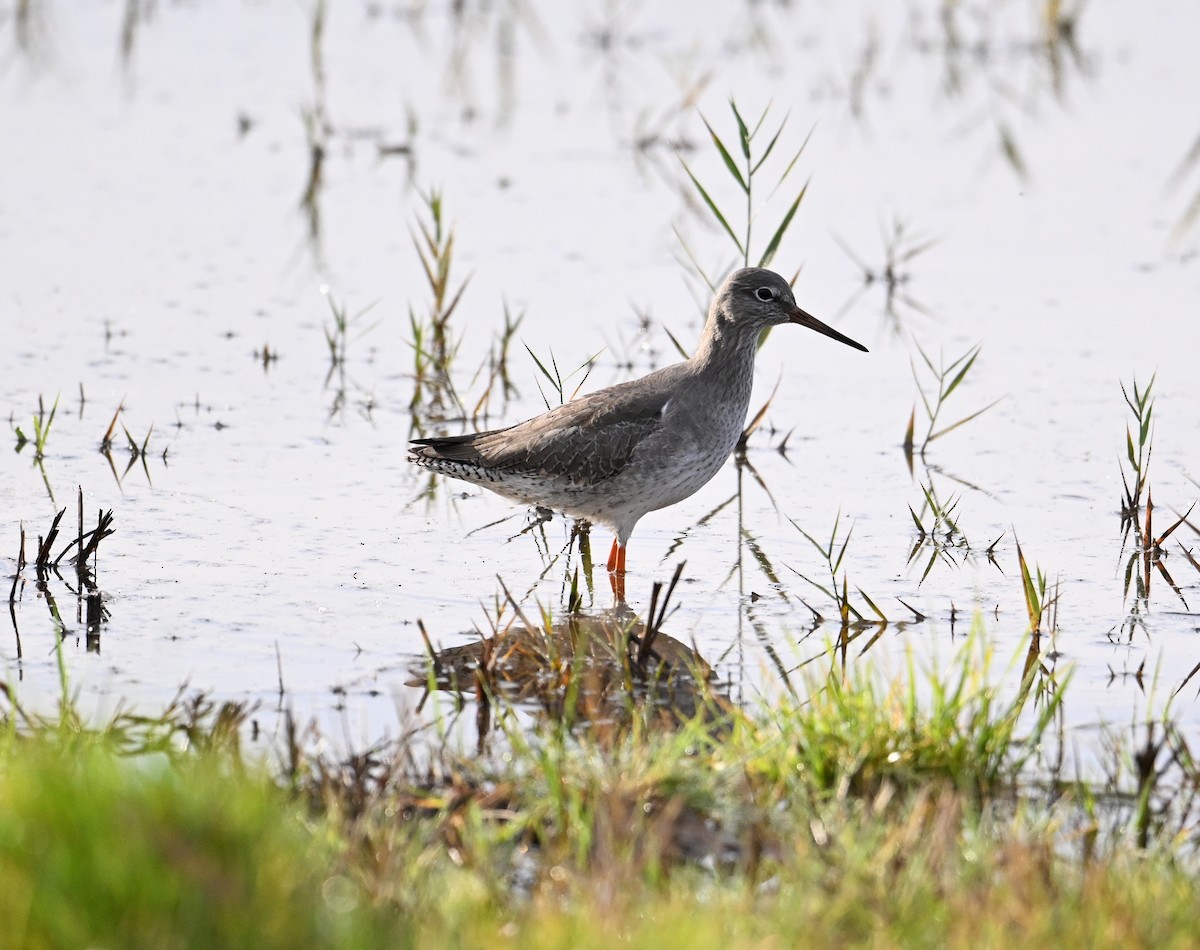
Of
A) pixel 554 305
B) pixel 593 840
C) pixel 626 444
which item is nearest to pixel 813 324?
pixel 626 444

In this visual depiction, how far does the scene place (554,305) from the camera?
10.8 m

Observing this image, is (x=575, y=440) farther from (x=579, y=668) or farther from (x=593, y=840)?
(x=593, y=840)

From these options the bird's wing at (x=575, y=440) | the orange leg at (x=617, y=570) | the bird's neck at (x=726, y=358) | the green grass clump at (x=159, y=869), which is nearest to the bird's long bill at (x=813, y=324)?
the bird's neck at (x=726, y=358)

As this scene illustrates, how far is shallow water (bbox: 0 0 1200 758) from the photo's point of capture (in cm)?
700

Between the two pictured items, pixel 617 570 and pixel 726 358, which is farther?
pixel 726 358

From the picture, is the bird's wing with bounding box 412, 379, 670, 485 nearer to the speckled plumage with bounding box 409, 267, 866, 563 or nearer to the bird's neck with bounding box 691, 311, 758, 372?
the speckled plumage with bounding box 409, 267, 866, 563

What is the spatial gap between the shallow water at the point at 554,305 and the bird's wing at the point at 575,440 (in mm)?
417

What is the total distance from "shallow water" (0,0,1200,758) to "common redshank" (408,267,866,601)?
0.31 m

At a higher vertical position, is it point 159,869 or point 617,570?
Answer: point 617,570

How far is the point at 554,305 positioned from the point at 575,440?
3.15m

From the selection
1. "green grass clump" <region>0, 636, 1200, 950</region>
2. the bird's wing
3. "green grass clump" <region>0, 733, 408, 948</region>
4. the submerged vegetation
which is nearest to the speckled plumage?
the bird's wing

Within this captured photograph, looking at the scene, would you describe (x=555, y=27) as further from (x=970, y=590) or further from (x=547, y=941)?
(x=547, y=941)

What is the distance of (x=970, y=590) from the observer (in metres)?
7.38

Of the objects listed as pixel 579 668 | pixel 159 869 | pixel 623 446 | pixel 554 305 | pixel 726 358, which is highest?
pixel 554 305
